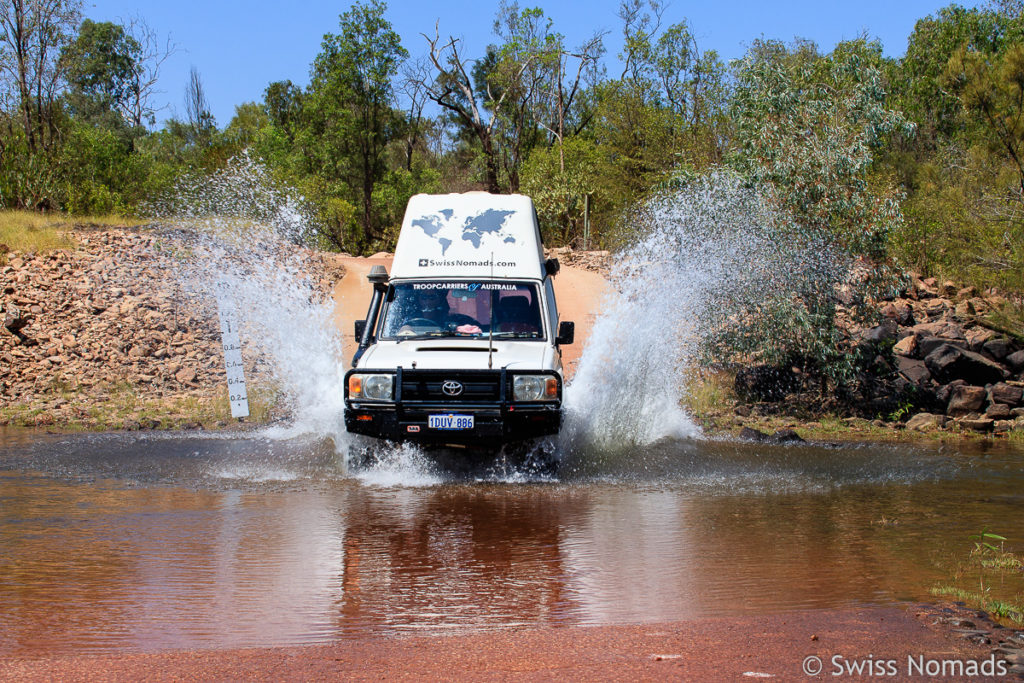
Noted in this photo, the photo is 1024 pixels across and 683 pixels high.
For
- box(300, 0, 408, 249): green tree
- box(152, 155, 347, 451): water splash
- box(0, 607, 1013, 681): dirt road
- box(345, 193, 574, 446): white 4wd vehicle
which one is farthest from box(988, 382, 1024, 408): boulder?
box(300, 0, 408, 249): green tree

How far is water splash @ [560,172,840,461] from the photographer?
1191 centimetres

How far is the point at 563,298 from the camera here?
2681 centimetres

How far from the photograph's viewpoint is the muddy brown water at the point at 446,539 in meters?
5.38

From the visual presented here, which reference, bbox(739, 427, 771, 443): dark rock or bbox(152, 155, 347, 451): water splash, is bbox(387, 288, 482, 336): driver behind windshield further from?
bbox(739, 427, 771, 443): dark rock

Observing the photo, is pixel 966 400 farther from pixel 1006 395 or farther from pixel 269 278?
pixel 269 278

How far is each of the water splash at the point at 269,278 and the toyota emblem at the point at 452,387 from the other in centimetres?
223

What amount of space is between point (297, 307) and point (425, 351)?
1195 centimetres

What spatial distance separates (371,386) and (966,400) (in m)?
9.94

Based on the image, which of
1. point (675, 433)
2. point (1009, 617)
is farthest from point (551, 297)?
point (1009, 617)

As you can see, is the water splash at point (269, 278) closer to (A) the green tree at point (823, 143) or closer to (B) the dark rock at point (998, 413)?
(A) the green tree at point (823, 143)

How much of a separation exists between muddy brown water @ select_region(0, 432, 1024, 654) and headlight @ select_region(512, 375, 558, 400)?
90 cm

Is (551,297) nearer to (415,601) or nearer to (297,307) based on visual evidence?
(415,601)

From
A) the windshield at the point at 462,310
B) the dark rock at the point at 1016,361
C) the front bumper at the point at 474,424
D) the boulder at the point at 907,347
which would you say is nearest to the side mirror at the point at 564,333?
the windshield at the point at 462,310

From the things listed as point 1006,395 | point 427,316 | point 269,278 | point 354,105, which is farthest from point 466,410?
point 354,105
